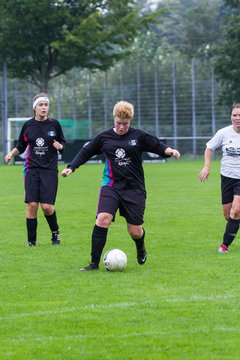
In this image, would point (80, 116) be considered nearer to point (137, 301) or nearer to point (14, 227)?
point (14, 227)

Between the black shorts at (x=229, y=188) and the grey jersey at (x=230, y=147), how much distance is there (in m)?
0.07

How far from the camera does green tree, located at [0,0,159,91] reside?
4722 centimetres

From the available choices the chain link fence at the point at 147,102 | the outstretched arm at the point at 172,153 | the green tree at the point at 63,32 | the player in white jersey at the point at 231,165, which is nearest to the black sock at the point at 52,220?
the player in white jersey at the point at 231,165

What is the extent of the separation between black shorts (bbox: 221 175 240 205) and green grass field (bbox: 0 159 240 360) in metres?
0.65

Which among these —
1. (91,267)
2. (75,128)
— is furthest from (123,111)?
(75,128)

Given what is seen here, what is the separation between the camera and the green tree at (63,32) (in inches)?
1859

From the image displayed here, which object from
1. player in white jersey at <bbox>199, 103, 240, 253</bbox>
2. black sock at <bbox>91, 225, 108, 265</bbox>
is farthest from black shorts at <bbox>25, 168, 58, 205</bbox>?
black sock at <bbox>91, 225, 108, 265</bbox>

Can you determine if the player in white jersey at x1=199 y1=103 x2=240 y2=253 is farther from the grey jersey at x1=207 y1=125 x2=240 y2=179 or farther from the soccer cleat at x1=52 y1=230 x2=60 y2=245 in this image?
the soccer cleat at x1=52 y1=230 x2=60 y2=245

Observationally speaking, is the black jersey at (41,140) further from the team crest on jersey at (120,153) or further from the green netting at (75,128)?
the green netting at (75,128)

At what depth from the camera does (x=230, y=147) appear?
12.0 metres

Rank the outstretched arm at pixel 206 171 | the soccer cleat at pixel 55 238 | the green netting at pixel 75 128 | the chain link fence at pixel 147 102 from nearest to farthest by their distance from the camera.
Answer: the outstretched arm at pixel 206 171
the soccer cleat at pixel 55 238
the chain link fence at pixel 147 102
the green netting at pixel 75 128

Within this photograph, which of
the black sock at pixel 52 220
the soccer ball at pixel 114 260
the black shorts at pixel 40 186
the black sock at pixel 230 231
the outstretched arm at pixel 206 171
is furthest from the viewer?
the black sock at pixel 52 220

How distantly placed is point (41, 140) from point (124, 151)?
273 cm

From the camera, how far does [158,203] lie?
2036cm
